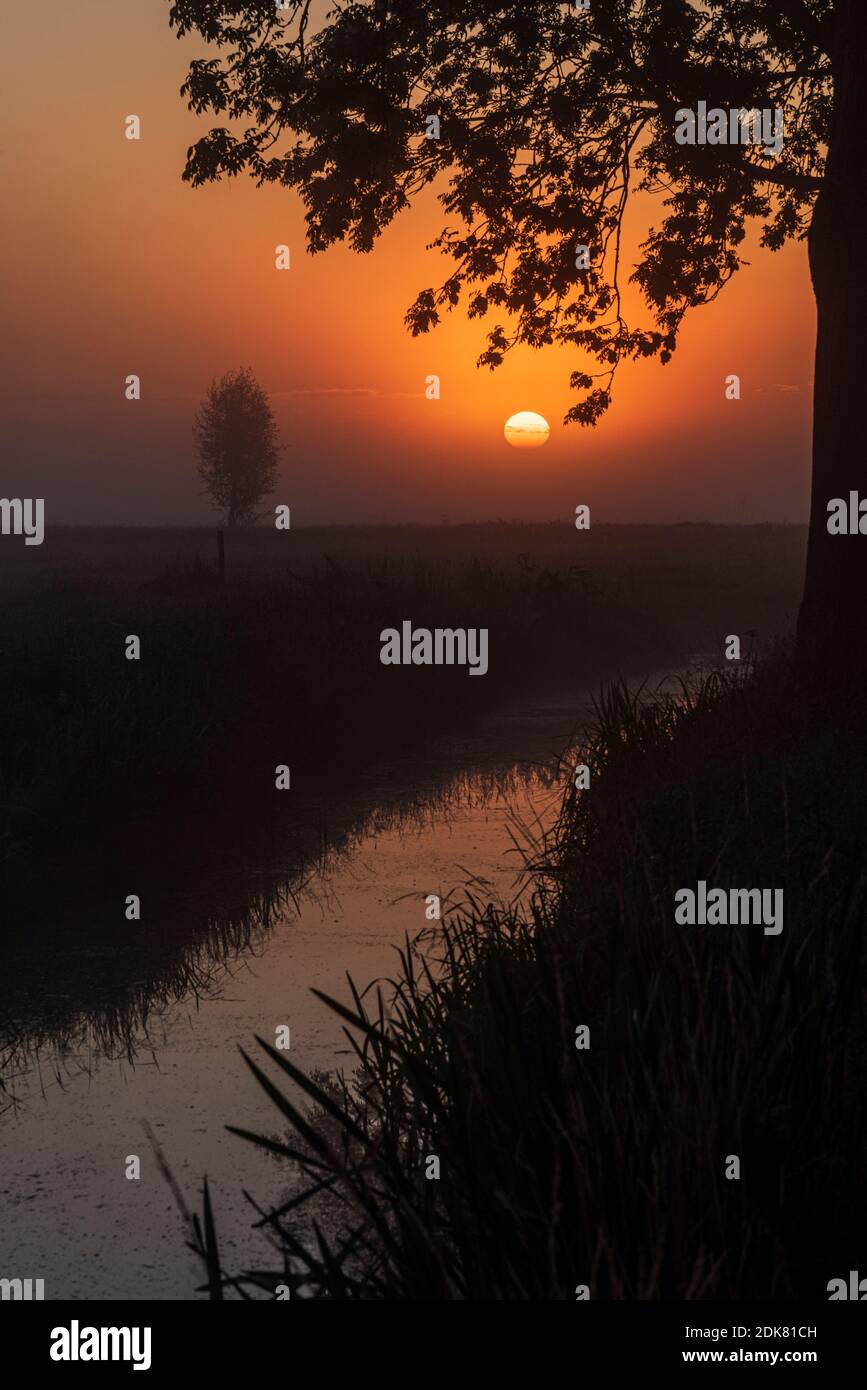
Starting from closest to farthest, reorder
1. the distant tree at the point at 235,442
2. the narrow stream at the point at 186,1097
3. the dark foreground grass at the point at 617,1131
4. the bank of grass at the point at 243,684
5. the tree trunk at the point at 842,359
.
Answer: the dark foreground grass at the point at 617,1131 < the narrow stream at the point at 186,1097 < the tree trunk at the point at 842,359 < the bank of grass at the point at 243,684 < the distant tree at the point at 235,442

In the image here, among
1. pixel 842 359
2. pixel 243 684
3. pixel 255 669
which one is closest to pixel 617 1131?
pixel 842 359

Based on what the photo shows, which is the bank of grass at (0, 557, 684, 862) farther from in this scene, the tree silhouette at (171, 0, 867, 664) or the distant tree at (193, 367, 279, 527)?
the distant tree at (193, 367, 279, 527)

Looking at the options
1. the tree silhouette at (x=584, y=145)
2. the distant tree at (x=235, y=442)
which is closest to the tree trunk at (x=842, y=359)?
the tree silhouette at (x=584, y=145)

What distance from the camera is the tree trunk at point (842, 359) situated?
1150 cm

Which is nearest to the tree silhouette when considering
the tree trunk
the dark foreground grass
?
the tree trunk

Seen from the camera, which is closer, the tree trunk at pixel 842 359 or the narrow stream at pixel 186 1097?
the narrow stream at pixel 186 1097

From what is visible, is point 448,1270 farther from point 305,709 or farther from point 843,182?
point 305,709

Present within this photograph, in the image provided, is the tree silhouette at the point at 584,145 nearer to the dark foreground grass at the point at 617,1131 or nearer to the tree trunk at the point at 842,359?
the tree trunk at the point at 842,359

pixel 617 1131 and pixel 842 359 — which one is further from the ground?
pixel 842 359

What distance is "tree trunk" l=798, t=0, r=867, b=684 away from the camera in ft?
37.7

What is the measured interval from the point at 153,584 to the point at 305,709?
15.2m

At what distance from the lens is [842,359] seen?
1177 centimetres

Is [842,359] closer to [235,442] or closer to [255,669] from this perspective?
[255,669]
